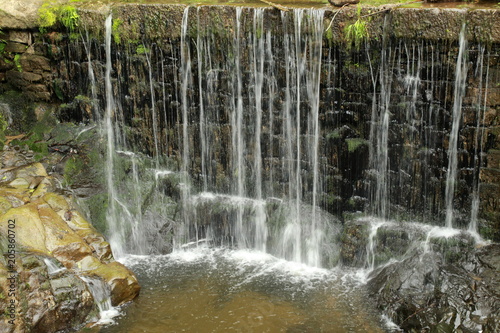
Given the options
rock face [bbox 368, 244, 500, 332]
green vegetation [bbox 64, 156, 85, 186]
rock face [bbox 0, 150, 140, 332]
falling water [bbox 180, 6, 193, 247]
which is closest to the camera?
rock face [bbox 368, 244, 500, 332]

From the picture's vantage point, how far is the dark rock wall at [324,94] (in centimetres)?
776

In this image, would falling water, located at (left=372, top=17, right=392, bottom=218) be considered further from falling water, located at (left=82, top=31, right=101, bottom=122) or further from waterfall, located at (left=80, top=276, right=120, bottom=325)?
falling water, located at (left=82, top=31, right=101, bottom=122)

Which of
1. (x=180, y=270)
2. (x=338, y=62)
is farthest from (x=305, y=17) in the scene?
(x=180, y=270)

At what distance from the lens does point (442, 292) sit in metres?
7.24

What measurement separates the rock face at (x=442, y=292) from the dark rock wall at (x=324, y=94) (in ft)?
2.28

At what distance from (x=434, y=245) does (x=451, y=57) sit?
8.48 feet

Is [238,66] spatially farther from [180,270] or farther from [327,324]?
[327,324]

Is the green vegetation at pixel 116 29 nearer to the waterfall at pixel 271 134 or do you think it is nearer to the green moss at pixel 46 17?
the waterfall at pixel 271 134

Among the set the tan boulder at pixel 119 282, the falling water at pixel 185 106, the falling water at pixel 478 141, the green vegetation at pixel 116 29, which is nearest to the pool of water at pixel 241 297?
the tan boulder at pixel 119 282

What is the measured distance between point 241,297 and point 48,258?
2.65m

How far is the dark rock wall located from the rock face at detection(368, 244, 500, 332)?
2.28 ft

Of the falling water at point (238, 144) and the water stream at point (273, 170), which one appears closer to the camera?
the water stream at point (273, 170)

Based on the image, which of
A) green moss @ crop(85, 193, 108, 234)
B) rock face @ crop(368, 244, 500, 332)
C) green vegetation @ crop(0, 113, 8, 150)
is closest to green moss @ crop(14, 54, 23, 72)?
green vegetation @ crop(0, 113, 8, 150)

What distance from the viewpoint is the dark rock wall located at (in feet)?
25.5
